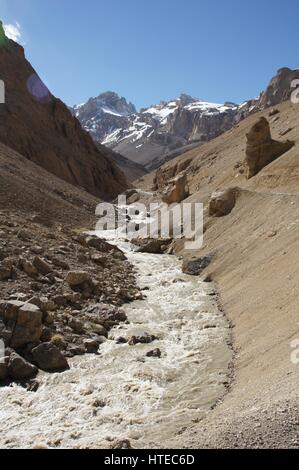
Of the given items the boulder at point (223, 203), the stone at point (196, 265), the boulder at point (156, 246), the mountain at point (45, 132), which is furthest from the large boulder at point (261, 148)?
the mountain at point (45, 132)

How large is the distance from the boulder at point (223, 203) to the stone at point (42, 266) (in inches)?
474

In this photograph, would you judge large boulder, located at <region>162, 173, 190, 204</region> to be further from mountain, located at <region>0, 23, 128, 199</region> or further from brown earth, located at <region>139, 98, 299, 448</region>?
mountain, located at <region>0, 23, 128, 199</region>

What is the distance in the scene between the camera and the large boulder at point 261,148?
33.4 m

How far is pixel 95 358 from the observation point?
13.7m

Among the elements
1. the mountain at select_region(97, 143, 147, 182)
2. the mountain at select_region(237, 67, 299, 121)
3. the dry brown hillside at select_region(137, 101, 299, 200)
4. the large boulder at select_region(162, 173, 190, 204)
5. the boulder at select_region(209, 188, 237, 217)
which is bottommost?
the mountain at select_region(97, 143, 147, 182)

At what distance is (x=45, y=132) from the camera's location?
65.2m

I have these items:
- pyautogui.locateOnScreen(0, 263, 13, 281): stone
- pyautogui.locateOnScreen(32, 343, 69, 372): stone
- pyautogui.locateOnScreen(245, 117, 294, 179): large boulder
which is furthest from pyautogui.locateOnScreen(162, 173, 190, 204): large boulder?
pyautogui.locateOnScreen(32, 343, 69, 372): stone

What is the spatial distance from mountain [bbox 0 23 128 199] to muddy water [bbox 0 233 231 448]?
46.6 meters

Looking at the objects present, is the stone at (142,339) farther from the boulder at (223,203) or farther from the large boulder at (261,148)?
the large boulder at (261,148)

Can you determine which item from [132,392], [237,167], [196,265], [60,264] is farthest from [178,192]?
[132,392]

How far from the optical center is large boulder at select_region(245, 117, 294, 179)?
110 feet
